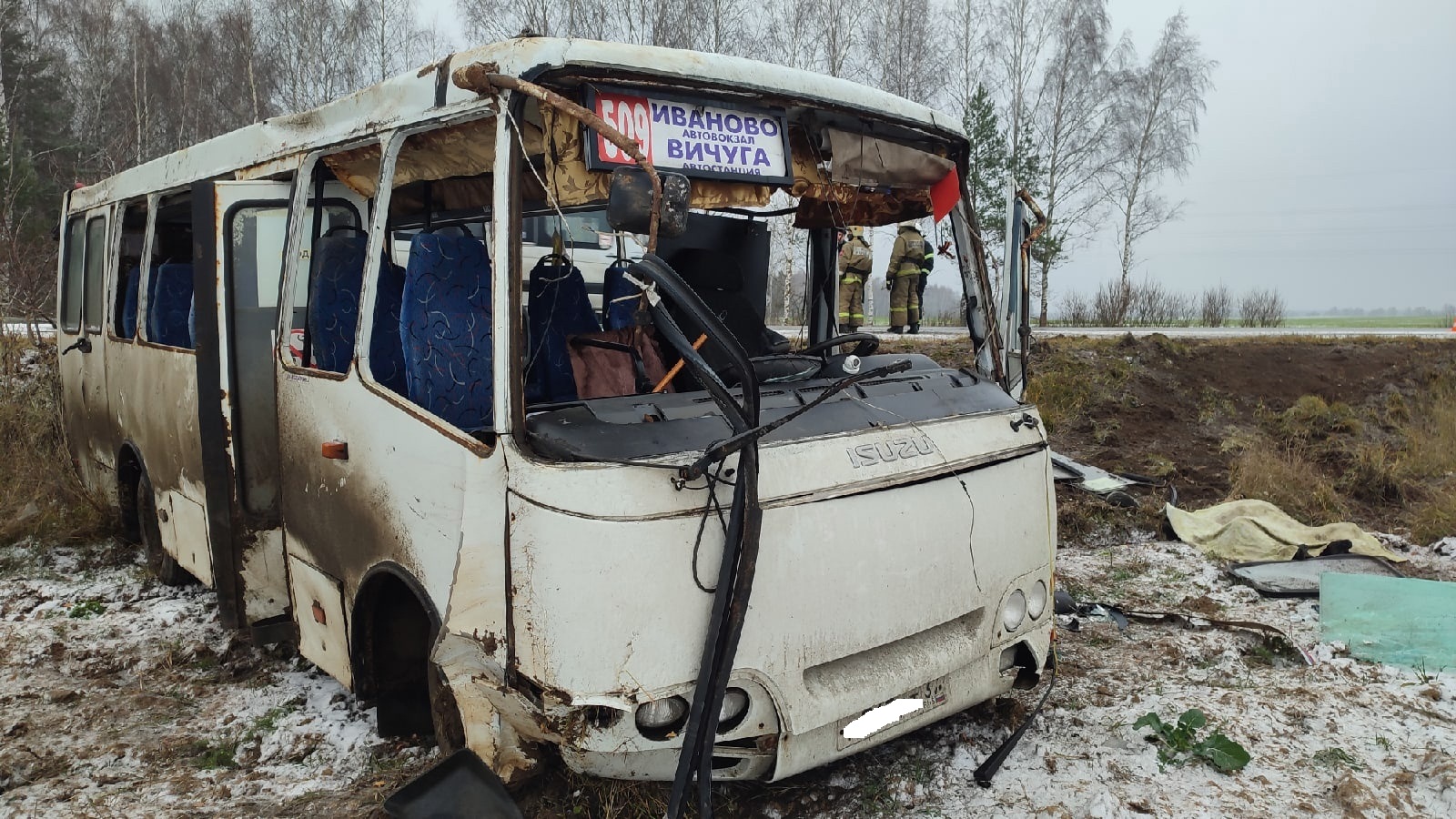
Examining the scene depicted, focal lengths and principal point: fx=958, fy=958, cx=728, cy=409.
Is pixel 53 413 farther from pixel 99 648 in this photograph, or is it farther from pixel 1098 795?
pixel 1098 795

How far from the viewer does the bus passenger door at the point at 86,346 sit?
5871 mm

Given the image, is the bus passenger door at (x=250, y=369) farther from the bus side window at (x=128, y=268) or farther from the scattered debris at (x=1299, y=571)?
the scattered debris at (x=1299, y=571)

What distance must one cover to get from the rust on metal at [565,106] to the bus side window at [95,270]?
4271 mm

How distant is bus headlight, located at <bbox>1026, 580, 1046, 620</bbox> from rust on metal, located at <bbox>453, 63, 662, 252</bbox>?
189 centimetres

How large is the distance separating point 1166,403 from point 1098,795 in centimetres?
933

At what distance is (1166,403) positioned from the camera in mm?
11484

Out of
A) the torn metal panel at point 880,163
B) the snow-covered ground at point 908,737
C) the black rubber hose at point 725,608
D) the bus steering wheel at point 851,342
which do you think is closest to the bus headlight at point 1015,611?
the snow-covered ground at point 908,737

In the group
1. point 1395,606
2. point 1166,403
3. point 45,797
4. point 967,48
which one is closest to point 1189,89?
point 967,48

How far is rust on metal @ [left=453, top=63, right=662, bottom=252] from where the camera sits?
94.0 inches

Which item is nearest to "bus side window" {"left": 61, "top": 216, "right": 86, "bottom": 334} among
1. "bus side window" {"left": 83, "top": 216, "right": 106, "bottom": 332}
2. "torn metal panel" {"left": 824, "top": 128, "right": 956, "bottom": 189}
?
"bus side window" {"left": 83, "top": 216, "right": 106, "bottom": 332}

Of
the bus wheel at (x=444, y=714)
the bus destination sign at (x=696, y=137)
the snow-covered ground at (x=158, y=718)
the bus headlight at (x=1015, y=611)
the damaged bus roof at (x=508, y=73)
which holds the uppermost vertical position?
the damaged bus roof at (x=508, y=73)

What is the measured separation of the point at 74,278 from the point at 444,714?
5.09 m

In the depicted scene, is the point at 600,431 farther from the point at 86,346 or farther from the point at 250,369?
the point at 86,346

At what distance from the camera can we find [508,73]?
2.66m
